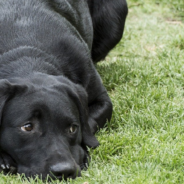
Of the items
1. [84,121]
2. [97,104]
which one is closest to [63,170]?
[84,121]

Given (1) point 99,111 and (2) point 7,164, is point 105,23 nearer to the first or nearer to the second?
(1) point 99,111

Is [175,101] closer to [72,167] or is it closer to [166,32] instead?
[72,167]

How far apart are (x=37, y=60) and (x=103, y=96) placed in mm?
959

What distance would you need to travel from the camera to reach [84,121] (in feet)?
11.6

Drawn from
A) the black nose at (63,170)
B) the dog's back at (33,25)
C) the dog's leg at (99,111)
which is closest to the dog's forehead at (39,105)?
the black nose at (63,170)

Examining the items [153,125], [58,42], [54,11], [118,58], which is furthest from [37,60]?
[118,58]

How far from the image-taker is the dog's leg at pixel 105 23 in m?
5.85

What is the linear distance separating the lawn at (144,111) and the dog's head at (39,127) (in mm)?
114

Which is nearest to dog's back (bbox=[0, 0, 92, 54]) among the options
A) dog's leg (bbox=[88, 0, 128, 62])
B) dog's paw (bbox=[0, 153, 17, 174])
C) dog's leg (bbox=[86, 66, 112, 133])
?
dog's leg (bbox=[86, 66, 112, 133])

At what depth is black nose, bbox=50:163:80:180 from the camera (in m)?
2.98

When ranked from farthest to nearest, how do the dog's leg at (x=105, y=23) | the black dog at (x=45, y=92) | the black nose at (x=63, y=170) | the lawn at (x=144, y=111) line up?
the dog's leg at (x=105, y=23), the lawn at (x=144, y=111), the black dog at (x=45, y=92), the black nose at (x=63, y=170)

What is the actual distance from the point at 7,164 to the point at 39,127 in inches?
15.4

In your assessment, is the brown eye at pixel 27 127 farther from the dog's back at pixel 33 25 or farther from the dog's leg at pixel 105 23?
the dog's leg at pixel 105 23

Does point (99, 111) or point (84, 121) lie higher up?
point (84, 121)
